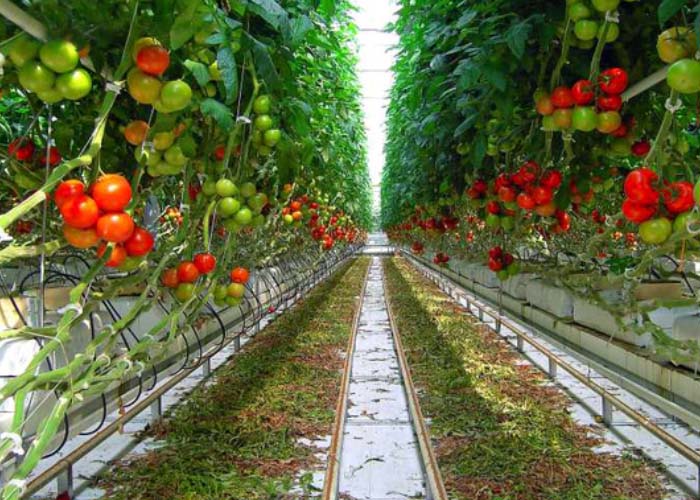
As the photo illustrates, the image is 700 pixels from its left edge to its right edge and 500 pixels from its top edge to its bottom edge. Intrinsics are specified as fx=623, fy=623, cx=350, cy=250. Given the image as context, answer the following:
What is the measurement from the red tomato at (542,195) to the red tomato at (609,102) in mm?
690

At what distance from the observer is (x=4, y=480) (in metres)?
1.96

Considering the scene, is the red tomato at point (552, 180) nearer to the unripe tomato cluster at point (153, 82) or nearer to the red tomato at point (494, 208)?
the red tomato at point (494, 208)

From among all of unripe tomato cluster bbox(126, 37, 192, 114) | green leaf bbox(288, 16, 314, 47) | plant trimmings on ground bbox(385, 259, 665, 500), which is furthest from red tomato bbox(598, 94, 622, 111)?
plant trimmings on ground bbox(385, 259, 665, 500)

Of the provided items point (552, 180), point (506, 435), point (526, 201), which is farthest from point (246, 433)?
point (552, 180)

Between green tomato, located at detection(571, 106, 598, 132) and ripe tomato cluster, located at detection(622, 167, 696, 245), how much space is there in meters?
0.29

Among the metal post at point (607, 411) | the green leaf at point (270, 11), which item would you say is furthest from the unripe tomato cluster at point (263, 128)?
→ the metal post at point (607, 411)

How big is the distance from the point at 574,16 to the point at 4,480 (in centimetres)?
219

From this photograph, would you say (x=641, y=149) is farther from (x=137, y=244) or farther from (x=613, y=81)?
(x=137, y=244)

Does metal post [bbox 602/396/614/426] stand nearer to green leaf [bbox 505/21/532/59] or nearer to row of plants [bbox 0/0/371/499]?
row of plants [bbox 0/0/371/499]

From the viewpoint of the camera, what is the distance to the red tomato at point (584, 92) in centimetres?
179

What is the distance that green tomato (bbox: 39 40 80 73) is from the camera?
1.17 m

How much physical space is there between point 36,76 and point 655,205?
4.56ft

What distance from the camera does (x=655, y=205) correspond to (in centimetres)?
151

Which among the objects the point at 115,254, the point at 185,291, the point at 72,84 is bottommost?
the point at 185,291
